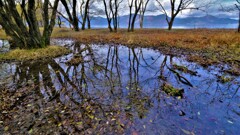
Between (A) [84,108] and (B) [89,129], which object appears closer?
(B) [89,129]

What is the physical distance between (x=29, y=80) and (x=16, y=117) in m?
2.68

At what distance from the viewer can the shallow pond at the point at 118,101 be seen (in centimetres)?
333

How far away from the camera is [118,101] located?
14.3 feet

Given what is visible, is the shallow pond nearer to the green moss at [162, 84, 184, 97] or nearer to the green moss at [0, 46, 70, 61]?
the green moss at [162, 84, 184, 97]

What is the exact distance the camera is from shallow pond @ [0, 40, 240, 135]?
3.33 meters

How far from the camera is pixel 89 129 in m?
3.26

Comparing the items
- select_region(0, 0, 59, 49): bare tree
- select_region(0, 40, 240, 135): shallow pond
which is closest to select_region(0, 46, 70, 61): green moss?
select_region(0, 0, 59, 49): bare tree

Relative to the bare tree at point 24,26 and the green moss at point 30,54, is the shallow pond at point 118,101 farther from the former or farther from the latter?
the bare tree at point 24,26

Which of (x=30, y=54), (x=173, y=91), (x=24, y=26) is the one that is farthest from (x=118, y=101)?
(x=24, y=26)

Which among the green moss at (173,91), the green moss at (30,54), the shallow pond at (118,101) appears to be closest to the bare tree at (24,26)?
the green moss at (30,54)

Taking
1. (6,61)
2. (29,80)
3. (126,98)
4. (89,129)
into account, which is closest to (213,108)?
(126,98)

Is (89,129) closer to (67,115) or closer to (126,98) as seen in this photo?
(67,115)

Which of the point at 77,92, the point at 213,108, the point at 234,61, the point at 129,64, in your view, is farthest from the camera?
the point at 129,64

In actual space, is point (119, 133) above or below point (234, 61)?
below
